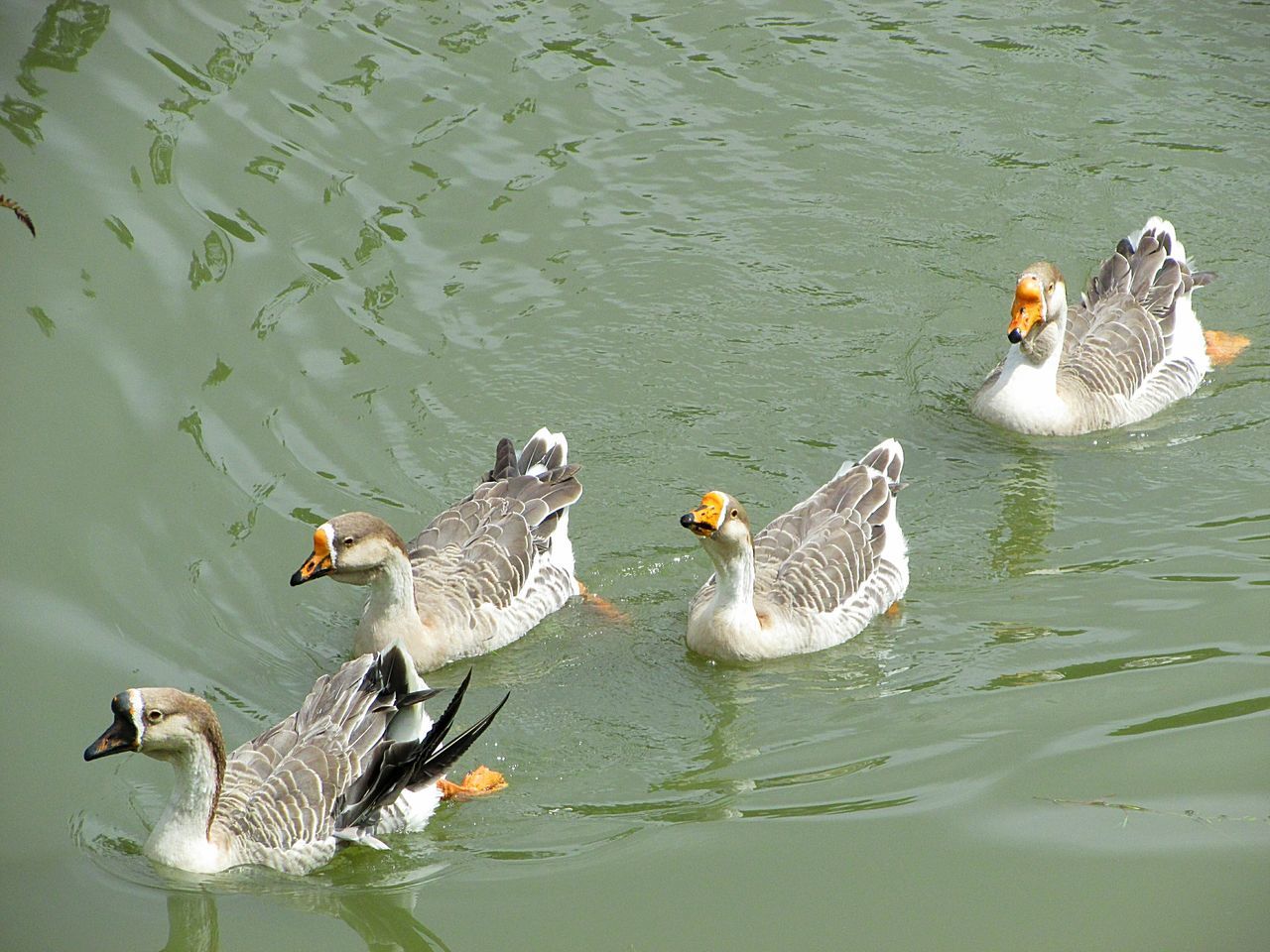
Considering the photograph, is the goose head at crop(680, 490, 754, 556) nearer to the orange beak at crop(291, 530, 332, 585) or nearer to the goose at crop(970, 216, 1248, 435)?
the orange beak at crop(291, 530, 332, 585)

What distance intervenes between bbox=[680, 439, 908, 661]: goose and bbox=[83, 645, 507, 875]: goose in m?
1.85

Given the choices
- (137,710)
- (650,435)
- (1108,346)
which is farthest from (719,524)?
(1108,346)

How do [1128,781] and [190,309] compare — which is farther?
[190,309]

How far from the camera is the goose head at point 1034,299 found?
1131cm

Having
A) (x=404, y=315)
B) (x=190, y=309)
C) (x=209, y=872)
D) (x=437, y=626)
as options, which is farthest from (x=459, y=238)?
(x=209, y=872)

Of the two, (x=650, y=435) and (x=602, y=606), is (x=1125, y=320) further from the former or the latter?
(x=602, y=606)

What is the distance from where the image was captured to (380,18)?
15836 mm

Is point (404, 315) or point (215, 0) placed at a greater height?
point (215, 0)

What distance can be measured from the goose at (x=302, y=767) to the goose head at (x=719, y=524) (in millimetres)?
1722

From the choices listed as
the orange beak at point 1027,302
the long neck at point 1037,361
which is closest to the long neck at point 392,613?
the orange beak at point 1027,302

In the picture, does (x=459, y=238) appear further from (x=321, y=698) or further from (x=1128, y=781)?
(x=1128, y=781)

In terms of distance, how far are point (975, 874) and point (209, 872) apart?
3683mm

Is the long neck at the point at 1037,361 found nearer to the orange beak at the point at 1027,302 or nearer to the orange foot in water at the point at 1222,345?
the orange beak at the point at 1027,302

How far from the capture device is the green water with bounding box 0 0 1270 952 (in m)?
7.43
